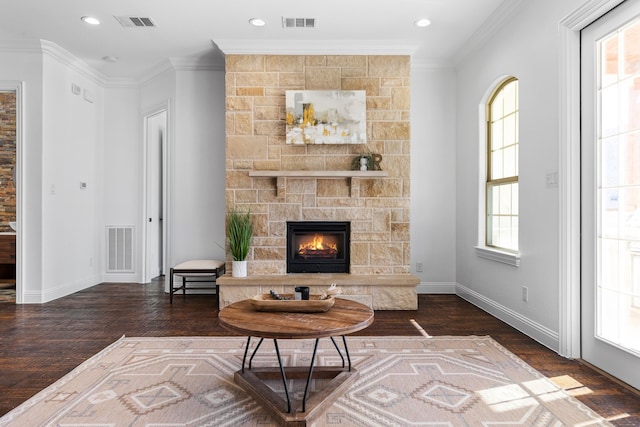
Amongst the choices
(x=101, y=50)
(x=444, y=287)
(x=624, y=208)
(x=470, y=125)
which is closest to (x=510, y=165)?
(x=470, y=125)

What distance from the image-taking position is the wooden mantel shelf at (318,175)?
407 cm

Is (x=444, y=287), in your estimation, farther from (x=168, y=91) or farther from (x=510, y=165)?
(x=168, y=91)

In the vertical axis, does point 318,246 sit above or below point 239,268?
above

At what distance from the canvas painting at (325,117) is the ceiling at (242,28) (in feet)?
1.68

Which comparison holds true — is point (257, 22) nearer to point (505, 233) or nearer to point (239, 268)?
point (239, 268)

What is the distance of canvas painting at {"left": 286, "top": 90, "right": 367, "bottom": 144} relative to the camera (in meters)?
4.18

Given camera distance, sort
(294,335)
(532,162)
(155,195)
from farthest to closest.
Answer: (155,195)
(532,162)
(294,335)

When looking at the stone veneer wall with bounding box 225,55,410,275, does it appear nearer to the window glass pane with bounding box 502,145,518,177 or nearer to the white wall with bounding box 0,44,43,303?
the window glass pane with bounding box 502,145,518,177

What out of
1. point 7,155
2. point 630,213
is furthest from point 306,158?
point 7,155

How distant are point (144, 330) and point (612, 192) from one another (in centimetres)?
359

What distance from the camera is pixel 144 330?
3.36 m

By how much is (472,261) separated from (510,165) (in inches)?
46.4

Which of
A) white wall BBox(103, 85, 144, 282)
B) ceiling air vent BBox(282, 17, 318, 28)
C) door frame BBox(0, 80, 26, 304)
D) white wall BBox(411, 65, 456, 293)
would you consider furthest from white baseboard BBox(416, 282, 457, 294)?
door frame BBox(0, 80, 26, 304)

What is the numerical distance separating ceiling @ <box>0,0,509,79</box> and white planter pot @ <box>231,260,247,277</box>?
227cm
